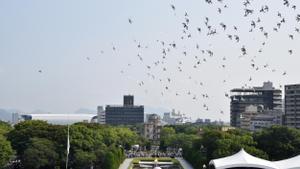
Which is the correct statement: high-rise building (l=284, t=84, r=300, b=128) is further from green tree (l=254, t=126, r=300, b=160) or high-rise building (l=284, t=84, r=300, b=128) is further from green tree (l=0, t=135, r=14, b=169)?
green tree (l=0, t=135, r=14, b=169)

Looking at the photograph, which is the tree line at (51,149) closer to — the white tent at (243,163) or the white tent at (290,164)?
the white tent at (243,163)

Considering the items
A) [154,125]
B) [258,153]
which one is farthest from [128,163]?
[154,125]

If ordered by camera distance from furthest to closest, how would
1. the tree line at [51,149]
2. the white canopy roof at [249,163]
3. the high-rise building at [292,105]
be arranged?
the high-rise building at [292,105]
the tree line at [51,149]
the white canopy roof at [249,163]

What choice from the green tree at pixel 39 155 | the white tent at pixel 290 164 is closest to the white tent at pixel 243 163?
the white tent at pixel 290 164

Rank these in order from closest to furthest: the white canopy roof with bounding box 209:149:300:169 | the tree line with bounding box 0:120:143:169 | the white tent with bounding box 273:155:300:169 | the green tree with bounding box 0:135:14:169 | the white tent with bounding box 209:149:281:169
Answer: the white tent with bounding box 273:155:300:169 < the white canopy roof with bounding box 209:149:300:169 < the white tent with bounding box 209:149:281:169 < the green tree with bounding box 0:135:14:169 < the tree line with bounding box 0:120:143:169

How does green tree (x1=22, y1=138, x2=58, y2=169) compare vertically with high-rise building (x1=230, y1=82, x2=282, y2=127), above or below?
below

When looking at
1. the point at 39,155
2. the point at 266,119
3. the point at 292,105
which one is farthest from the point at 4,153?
the point at 266,119

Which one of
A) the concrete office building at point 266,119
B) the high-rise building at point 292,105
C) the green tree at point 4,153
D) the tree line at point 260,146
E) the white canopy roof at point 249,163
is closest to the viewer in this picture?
the white canopy roof at point 249,163

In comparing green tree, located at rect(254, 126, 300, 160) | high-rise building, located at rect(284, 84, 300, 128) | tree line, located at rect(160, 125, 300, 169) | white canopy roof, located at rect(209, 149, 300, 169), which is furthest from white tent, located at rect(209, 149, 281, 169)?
high-rise building, located at rect(284, 84, 300, 128)
